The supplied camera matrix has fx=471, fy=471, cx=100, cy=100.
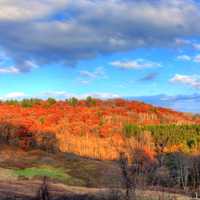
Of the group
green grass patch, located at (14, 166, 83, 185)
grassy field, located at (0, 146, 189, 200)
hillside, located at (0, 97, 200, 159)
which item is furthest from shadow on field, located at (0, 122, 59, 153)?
green grass patch, located at (14, 166, 83, 185)

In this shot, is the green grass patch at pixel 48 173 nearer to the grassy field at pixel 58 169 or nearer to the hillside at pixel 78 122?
the grassy field at pixel 58 169

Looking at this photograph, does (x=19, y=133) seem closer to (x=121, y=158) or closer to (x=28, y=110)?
(x=28, y=110)

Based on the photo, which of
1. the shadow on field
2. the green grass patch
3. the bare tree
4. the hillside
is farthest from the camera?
the shadow on field

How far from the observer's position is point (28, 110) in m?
37.8

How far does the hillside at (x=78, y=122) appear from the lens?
1147 inches

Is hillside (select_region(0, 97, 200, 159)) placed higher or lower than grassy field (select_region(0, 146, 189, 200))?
higher

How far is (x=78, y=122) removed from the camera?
114 ft

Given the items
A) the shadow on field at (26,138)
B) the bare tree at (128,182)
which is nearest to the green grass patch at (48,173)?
the shadow on field at (26,138)

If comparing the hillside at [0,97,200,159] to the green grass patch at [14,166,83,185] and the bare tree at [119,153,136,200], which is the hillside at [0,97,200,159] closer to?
the green grass patch at [14,166,83,185]

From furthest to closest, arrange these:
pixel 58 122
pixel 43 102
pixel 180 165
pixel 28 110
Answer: pixel 43 102 < pixel 28 110 < pixel 58 122 < pixel 180 165

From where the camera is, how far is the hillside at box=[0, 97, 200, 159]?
1147 inches

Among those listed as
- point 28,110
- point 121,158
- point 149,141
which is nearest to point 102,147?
point 149,141

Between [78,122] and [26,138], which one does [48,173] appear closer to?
[26,138]

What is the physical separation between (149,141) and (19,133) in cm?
847
